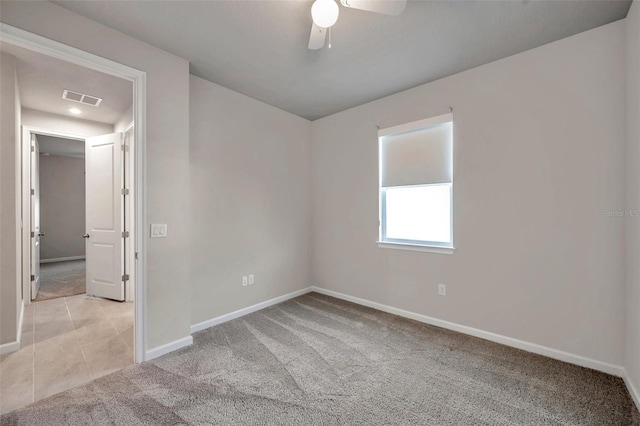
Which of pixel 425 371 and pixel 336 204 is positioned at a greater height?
pixel 336 204

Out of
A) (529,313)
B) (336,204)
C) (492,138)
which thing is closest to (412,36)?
(492,138)

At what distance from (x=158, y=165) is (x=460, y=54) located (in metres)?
3.01

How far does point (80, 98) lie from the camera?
351 cm

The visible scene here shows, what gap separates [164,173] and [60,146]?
5719 millimetres

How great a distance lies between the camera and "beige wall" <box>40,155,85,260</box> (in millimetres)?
6914

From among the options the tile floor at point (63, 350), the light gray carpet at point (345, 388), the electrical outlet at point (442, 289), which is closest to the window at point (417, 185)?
the electrical outlet at point (442, 289)

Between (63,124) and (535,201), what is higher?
(63,124)

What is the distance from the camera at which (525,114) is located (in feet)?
8.30

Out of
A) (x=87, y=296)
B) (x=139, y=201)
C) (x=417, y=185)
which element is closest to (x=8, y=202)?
(x=139, y=201)

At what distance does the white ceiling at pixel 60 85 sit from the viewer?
2.69 m

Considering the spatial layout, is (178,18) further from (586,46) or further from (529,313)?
(529,313)

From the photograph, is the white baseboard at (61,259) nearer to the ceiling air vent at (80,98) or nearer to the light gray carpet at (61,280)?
the light gray carpet at (61,280)

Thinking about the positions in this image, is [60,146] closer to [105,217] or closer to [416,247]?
[105,217]

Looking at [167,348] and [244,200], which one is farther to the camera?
[244,200]
